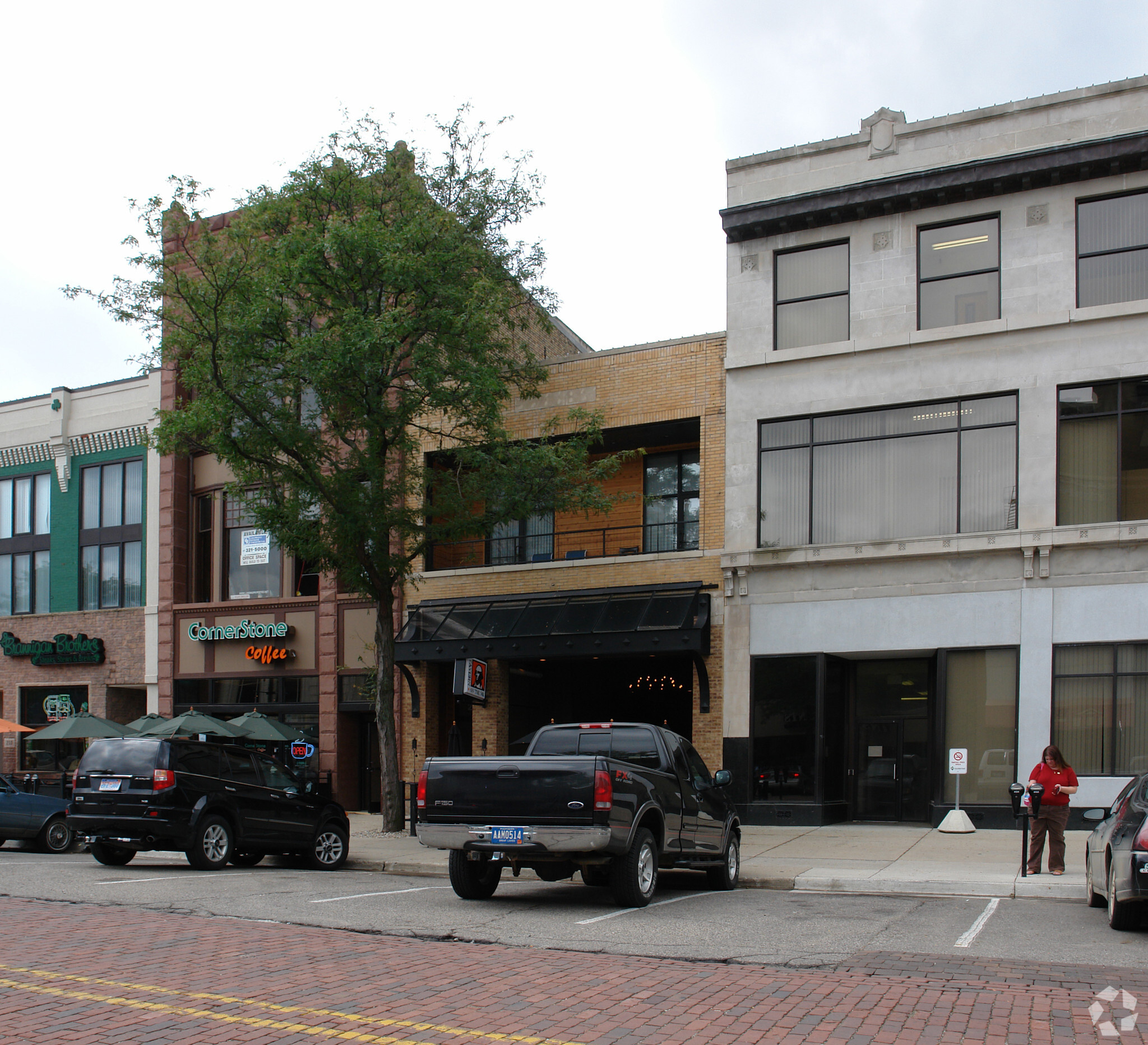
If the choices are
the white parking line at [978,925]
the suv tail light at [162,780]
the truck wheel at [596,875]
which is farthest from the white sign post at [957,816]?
the suv tail light at [162,780]

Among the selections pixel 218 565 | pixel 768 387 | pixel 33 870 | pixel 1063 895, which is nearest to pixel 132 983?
pixel 33 870

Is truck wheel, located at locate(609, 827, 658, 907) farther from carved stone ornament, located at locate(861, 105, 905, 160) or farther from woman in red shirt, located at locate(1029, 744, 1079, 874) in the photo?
carved stone ornament, located at locate(861, 105, 905, 160)

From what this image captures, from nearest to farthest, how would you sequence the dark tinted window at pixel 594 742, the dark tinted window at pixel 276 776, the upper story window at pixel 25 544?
1. the dark tinted window at pixel 594 742
2. the dark tinted window at pixel 276 776
3. the upper story window at pixel 25 544

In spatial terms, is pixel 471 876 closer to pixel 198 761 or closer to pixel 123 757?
pixel 198 761

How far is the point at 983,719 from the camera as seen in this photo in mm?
20781

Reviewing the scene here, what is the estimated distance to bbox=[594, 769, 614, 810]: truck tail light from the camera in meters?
10.9

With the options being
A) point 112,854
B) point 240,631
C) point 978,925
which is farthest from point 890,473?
point 240,631

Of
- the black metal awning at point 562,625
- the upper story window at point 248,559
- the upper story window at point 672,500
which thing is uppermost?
the upper story window at point 672,500

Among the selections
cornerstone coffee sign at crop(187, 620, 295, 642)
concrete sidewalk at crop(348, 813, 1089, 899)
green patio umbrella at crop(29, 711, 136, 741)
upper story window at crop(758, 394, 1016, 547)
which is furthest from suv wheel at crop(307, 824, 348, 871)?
cornerstone coffee sign at crop(187, 620, 295, 642)

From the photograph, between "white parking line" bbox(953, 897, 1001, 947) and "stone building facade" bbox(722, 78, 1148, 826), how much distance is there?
8093 millimetres

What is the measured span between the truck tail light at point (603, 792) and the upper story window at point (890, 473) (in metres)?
12.2

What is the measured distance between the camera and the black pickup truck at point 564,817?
36.2 feet

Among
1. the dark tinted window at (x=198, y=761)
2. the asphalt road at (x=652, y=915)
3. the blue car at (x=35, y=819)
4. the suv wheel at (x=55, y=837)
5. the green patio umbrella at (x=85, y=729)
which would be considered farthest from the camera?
the green patio umbrella at (x=85, y=729)

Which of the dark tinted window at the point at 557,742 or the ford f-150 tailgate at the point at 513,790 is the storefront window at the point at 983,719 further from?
the ford f-150 tailgate at the point at 513,790
